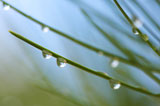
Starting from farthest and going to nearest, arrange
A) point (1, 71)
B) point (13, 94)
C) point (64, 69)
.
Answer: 1. point (1, 71)
2. point (13, 94)
3. point (64, 69)

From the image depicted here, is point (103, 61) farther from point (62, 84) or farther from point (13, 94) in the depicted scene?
point (13, 94)

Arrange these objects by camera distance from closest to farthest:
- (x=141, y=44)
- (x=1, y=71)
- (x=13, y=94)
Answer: (x=141, y=44)
(x=13, y=94)
(x=1, y=71)

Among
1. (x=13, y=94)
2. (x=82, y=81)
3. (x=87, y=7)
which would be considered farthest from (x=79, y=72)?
(x=13, y=94)

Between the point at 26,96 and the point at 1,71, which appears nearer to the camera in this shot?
the point at 26,96

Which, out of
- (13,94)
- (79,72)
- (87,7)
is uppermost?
(87,7)

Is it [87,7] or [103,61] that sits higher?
[87,7]

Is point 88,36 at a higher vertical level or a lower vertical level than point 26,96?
higher

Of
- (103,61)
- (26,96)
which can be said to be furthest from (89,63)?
(26,96)

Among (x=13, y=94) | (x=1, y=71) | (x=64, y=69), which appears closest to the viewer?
(x=64, y=69)

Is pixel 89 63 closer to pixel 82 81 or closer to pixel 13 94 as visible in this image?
pixel 82 81
